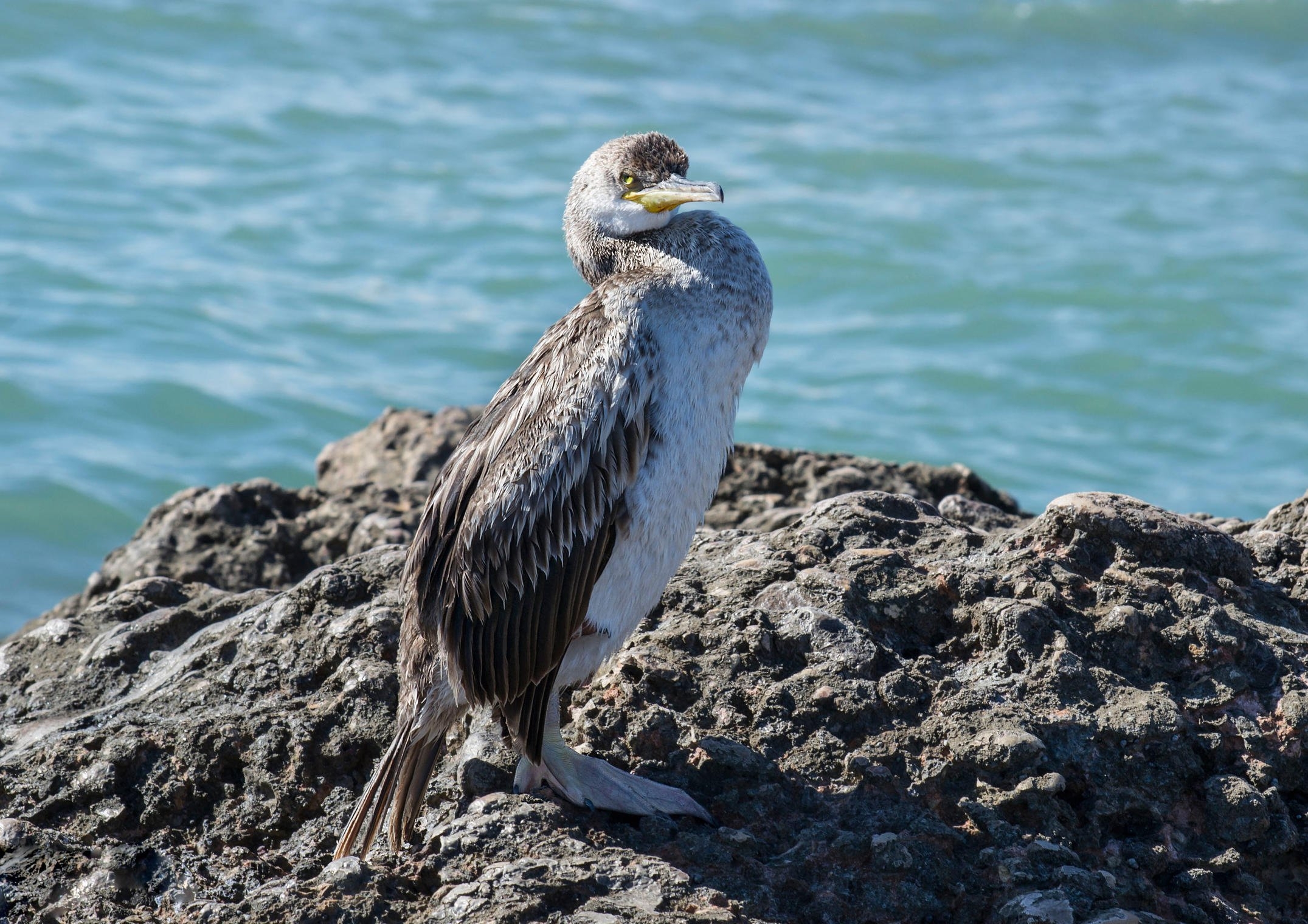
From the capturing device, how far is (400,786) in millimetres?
3479

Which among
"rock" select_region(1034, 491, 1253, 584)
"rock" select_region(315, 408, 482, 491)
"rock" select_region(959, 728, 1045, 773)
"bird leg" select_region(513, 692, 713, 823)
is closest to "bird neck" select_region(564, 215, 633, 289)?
"bird leg" select_region(513, 692, 713, 823)

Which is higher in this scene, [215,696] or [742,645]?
[742,645]

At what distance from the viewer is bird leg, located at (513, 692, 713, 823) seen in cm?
340

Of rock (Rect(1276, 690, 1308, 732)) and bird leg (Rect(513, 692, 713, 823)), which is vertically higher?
rock (Rect(1276, 690, 1308, 732))

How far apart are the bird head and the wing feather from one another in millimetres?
502

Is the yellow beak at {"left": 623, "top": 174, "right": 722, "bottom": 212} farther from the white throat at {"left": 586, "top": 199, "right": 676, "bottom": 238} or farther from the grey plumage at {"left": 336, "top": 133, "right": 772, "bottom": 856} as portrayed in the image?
the grey plumage at {"left": 336, "top": 133, "right": 772, "bottom": 856}

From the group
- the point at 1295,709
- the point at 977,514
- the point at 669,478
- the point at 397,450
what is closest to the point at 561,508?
the point at 669,478

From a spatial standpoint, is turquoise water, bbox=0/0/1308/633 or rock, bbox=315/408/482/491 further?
turquoise water, bbox=0/0/1308/633

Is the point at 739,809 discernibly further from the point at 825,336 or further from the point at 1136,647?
the point at 825,336

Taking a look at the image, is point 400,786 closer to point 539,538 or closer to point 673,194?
point 539,538

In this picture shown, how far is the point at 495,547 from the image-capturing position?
3529 mm

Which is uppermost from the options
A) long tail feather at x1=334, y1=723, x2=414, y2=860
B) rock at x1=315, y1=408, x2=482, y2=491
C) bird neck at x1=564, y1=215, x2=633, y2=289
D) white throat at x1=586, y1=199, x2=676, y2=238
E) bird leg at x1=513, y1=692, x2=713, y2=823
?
white throat at x1=586, y1=199, x2=676, y2=238

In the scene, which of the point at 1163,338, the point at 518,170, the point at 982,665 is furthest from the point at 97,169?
the point at 982,665

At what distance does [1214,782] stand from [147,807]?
272cm
